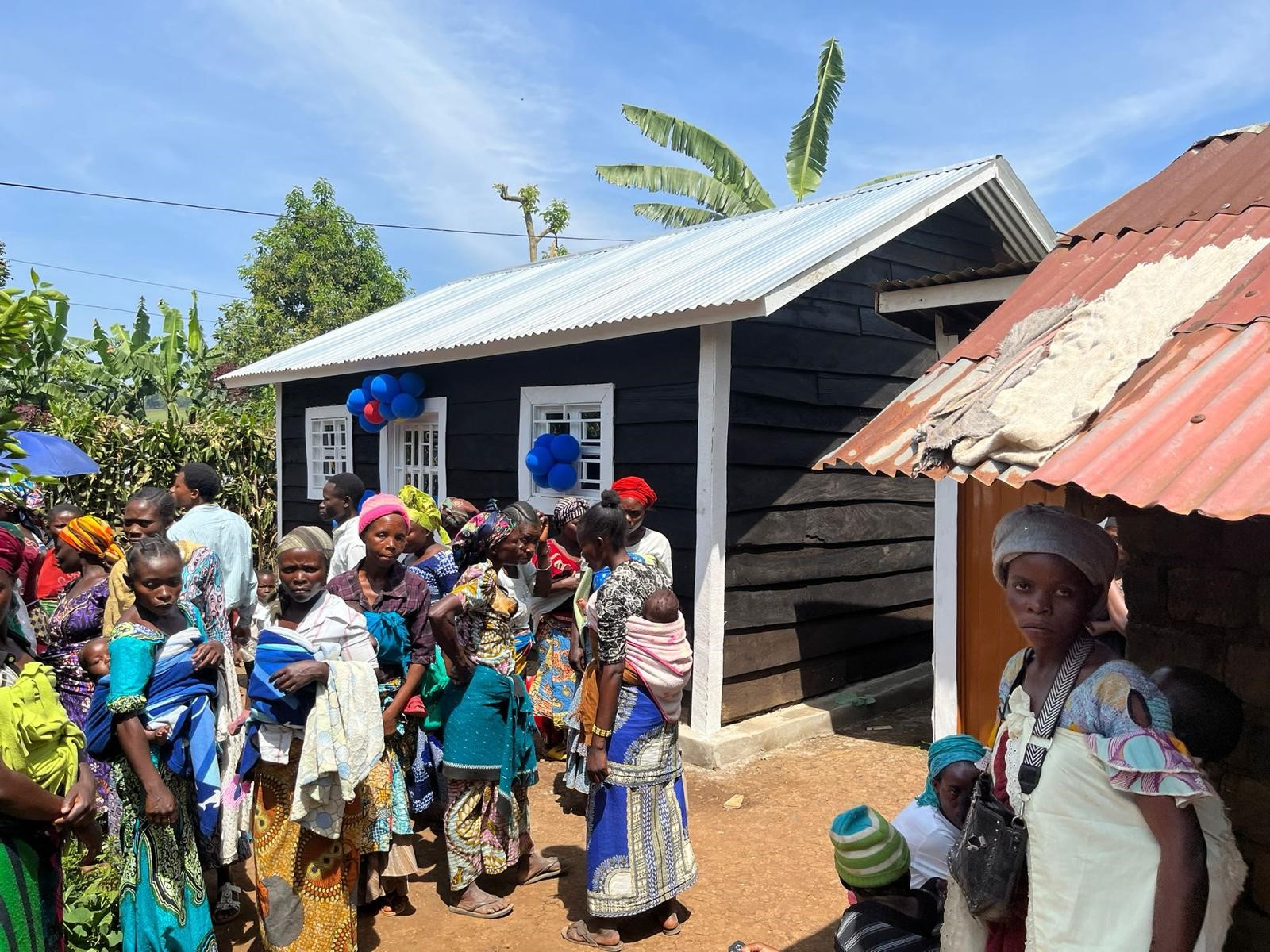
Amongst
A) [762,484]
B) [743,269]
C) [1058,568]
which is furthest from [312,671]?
[743,269]

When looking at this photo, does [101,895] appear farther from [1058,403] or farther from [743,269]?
[743,269]

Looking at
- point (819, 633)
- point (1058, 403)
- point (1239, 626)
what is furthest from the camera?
point (819, 633)

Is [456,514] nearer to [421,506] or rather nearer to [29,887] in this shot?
[421,506]

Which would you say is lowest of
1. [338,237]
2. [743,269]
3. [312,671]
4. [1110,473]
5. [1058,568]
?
[312,671]

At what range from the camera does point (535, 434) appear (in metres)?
7.32

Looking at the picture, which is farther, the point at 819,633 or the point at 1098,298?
the point at 819,633

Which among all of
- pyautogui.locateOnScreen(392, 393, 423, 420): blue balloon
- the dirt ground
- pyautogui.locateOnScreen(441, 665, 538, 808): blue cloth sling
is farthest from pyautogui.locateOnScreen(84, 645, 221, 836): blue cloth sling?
pyautogui.locateOnScreen(392, 393, 423, 420): blue balloon

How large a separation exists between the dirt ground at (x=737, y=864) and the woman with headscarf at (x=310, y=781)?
56 centimetres

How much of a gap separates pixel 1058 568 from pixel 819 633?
16.2ft

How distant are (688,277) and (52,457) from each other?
4.86 metres

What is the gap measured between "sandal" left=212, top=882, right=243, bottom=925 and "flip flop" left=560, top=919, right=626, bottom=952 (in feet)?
4.75

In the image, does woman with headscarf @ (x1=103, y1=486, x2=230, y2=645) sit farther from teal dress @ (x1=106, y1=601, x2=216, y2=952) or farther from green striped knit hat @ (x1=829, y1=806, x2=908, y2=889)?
green striped knit hat @ (x1=829, y1=806, x2=908, y2=889)

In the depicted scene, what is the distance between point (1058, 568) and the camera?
6.07 ft

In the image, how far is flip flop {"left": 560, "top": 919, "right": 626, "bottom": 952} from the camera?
3.62 meters
